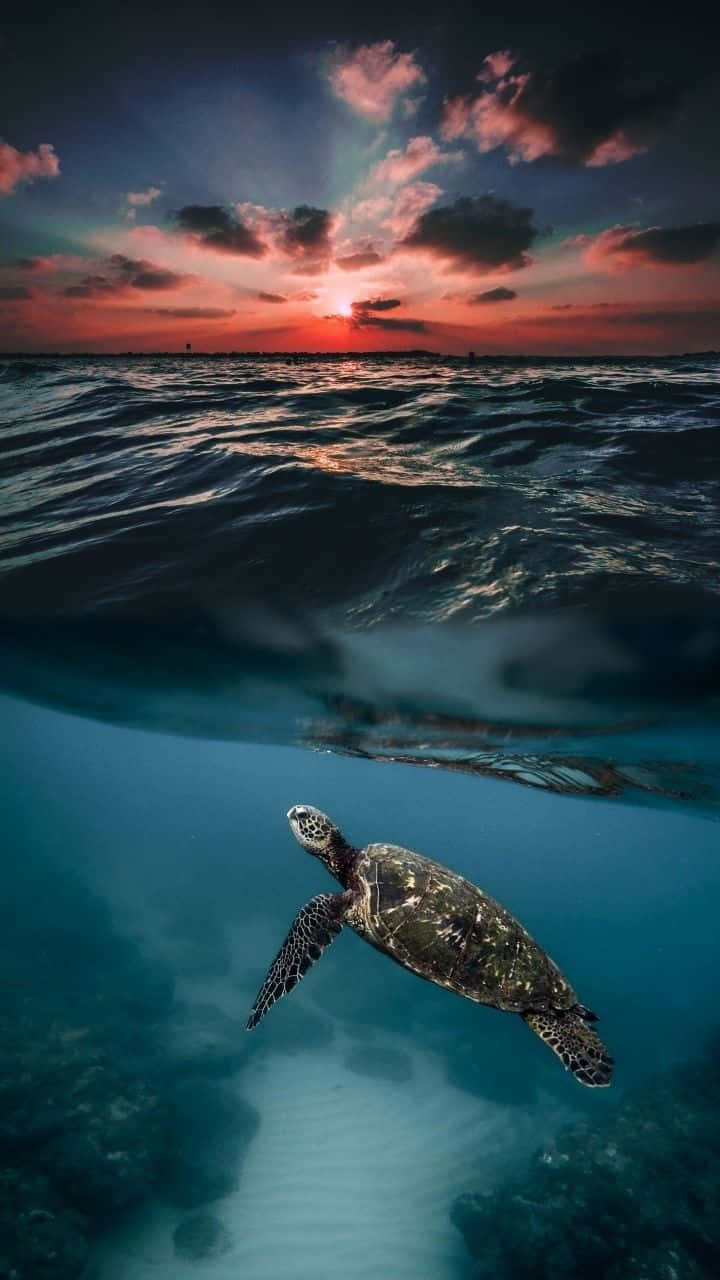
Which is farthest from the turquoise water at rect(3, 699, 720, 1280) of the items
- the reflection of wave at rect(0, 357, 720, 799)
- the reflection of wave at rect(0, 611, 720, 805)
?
the reflection of wave at rect(0, 357, 720, 799)

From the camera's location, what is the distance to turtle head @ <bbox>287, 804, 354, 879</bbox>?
7.14m

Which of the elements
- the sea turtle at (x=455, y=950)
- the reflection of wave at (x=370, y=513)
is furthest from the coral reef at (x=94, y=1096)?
the reflection of wave at (x=370, y=513)

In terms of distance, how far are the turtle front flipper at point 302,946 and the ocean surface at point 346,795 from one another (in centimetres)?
347

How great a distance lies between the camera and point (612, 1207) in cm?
708

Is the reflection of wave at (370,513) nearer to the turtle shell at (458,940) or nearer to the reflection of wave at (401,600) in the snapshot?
the reflection of wave at (401,600)

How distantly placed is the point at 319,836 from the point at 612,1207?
21.2 ft

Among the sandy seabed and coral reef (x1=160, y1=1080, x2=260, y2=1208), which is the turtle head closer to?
the sandy seabed

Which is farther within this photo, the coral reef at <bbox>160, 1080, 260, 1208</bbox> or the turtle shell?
the coral reef at <bbox>160, 1080, 260, 1208</bbox>

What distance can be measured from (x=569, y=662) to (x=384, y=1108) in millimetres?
7824

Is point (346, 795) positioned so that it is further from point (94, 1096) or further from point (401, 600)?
point (401, 600)

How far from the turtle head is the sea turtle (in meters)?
1.07

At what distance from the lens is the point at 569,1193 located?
7.33 m

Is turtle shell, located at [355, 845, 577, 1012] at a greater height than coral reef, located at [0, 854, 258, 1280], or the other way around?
turtle shell, located at [355, 845, 577, 1012]

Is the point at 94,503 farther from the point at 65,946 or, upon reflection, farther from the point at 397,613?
the point at 65,946
